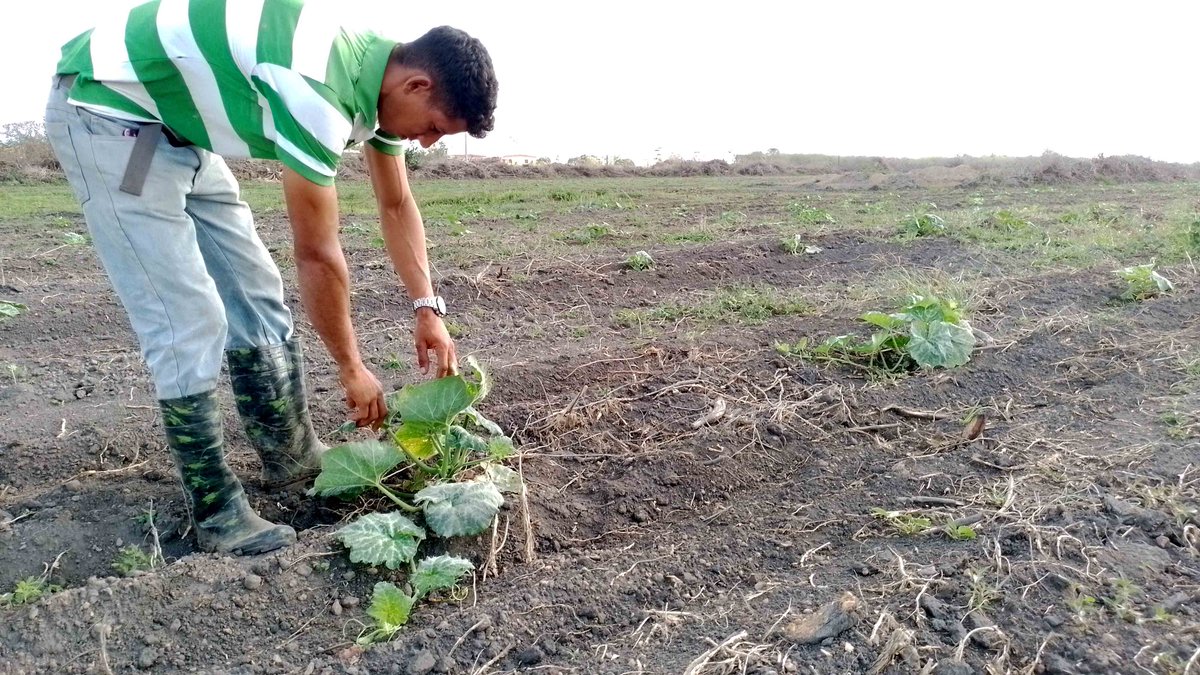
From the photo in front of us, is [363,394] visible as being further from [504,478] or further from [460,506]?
[504,478]

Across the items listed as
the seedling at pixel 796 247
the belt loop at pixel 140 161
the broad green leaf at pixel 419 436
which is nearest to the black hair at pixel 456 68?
the belt loop at pixel 140 161

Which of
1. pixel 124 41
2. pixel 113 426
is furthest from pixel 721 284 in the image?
pixel 124 41

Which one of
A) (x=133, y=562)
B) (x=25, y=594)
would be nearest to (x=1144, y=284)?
(x=133, y=562)

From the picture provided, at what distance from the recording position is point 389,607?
2.15 metres

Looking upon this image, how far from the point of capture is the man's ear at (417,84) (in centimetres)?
217

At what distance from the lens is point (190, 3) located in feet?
7.07

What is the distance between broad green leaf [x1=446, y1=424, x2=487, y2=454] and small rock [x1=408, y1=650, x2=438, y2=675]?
2.69 ft

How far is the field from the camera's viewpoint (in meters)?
1.94

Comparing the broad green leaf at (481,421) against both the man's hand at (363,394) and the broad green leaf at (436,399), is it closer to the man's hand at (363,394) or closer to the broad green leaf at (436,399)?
the broad green leaf at (436,399)

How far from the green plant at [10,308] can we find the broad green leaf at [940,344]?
5.39 m

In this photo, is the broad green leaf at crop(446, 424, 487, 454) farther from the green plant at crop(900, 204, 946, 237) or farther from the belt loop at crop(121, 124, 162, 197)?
the green plant at crop(900, 204, 946, 237)

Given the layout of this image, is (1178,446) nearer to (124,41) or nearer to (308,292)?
(308,292)

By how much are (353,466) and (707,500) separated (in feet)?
4.03

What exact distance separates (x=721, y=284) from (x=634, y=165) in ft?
82.0
